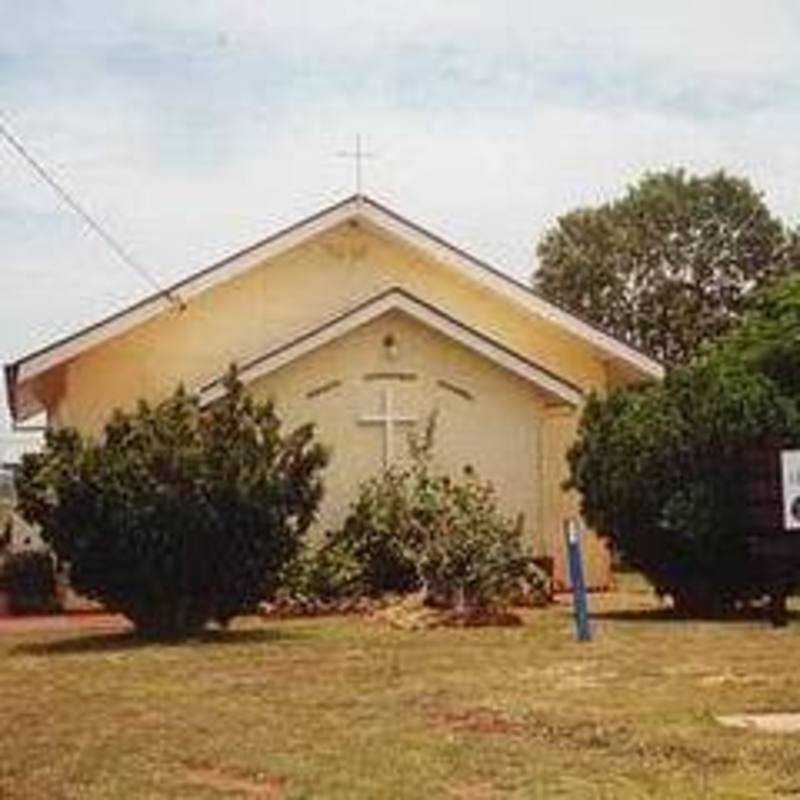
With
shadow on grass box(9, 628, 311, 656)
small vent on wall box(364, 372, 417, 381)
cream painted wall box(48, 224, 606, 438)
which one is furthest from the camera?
cream painted wall box(48, 224, 606, 438)

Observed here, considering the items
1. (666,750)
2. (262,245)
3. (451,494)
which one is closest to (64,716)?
(666,750)

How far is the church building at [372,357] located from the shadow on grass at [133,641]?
6036 millimetres

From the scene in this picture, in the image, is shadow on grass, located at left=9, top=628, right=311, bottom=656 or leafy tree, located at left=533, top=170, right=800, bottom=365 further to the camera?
leafy tree, located at left=533, top=170, right=800, bottom=365

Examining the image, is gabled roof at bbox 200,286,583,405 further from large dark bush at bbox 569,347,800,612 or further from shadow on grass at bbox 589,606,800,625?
shadow on grass at bbox 589,606,800,625

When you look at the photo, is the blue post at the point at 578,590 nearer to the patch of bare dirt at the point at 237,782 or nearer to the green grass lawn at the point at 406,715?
the green grass lawn at the point at 406,715

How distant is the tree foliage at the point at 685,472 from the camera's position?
22422mm

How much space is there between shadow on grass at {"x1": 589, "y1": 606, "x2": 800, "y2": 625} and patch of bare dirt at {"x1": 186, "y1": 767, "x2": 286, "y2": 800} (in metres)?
11.3

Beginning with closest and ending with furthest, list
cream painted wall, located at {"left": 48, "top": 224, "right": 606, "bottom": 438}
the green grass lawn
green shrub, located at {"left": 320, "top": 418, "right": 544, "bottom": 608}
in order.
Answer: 1. the green grass lawn
2. green shrub, located at {"left": 320, "top": 418, "right": 544, "bottom": 608}
3. cream painted wall, located at {"left": 48, "top": 224, "right": 606, "bottom": 438}

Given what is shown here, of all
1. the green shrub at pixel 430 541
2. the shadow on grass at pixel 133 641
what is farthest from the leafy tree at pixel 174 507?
the green shrub at pixel 430 541

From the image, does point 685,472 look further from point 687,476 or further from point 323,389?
point 323,389

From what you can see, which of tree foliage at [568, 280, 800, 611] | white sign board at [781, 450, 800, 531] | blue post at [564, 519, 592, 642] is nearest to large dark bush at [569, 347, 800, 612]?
tree foliage at [568, 280, 800, 611]

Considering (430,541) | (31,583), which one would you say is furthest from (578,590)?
(31,583)

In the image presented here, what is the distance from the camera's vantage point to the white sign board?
62.7 feet

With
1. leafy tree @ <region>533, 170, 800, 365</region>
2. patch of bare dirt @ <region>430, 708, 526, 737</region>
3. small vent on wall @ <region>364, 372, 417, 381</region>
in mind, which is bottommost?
patch of bare dirt @ <region>430, 708, 526, 737</region>
